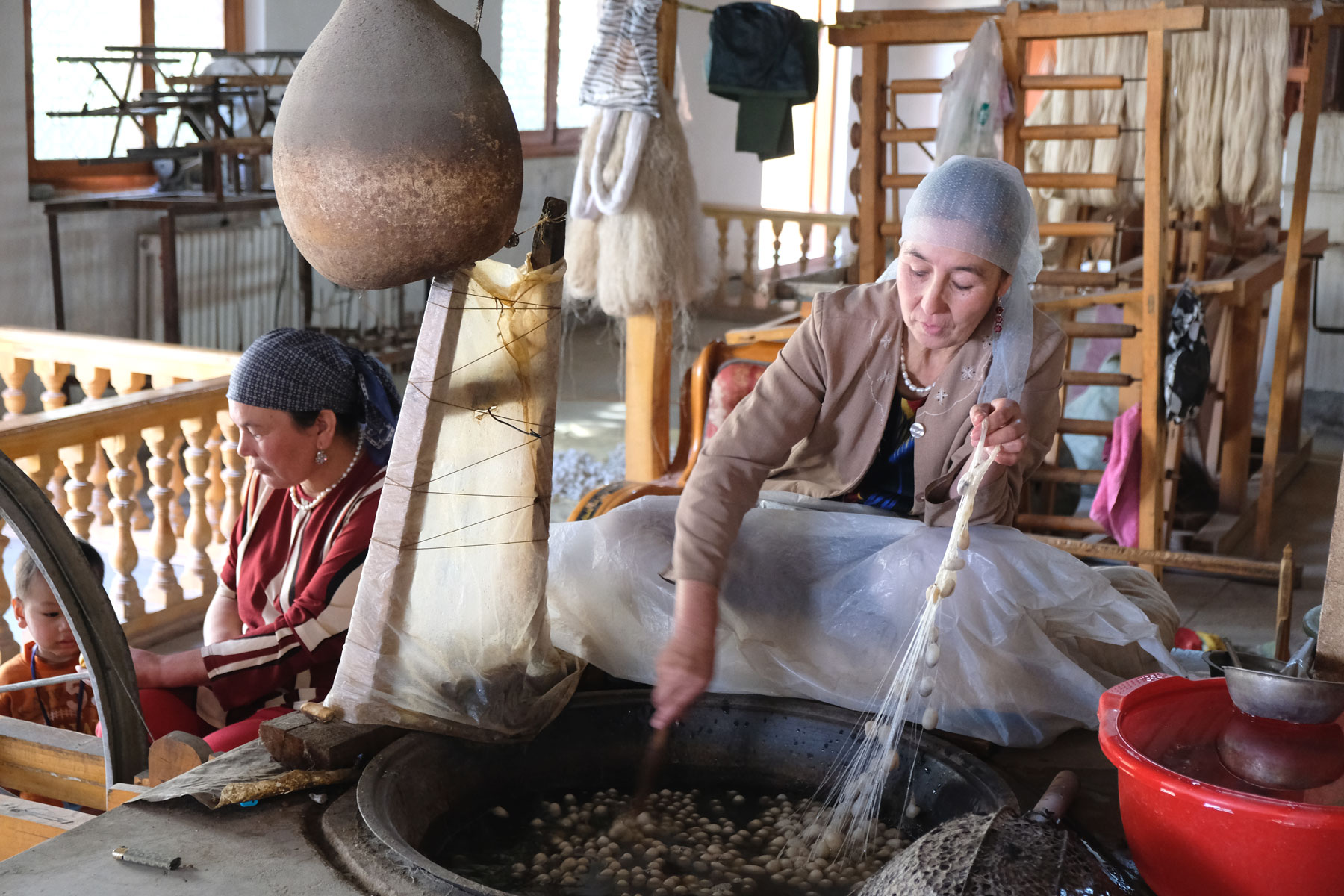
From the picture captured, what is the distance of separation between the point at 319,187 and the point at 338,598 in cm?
123

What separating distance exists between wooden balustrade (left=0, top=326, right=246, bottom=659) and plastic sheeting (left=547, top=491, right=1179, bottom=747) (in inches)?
84.1

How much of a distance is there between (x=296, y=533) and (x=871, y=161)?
2.65m

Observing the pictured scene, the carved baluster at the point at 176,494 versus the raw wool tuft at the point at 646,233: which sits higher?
the raw wool tuft at the point at 646,233

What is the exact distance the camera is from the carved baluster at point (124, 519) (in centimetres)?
389

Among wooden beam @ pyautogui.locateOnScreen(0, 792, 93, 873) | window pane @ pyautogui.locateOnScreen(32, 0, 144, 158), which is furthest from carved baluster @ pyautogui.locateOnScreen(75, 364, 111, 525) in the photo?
wooden beam @ pyautogui.locateOnScreen(0, 792, 93, 873)

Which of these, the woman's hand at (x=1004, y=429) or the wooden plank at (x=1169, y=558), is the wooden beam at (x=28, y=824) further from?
the wooden plank at (x=1169, y=558)

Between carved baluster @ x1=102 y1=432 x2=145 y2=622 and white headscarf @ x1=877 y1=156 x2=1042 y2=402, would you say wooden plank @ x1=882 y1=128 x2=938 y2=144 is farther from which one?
carved baluster @ x1=102 y1=432 x2=145 y2=622

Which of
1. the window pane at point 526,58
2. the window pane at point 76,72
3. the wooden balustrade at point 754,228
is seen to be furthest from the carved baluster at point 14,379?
the wooden balustrade at point 754,228

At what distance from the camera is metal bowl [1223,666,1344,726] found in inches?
49.6

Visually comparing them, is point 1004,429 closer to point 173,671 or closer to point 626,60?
point 173,671

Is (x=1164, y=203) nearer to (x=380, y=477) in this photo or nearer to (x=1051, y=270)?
(x=1051, y=270)

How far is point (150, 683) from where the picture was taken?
2.32m

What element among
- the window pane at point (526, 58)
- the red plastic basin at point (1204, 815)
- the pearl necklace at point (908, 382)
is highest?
the window pane at point (526, 58)

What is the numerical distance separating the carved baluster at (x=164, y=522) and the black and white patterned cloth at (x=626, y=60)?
1836 mm
